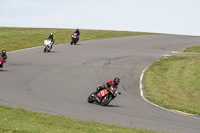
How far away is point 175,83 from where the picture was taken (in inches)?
930

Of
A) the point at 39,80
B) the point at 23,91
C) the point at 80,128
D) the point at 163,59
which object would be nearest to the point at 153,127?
the point at 80,128

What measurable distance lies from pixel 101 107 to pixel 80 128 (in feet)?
17.9

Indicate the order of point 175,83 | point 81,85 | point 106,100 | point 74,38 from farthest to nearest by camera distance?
point 74,38
point 175,83
point 81,85
point 106,100

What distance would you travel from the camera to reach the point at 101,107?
15102mm

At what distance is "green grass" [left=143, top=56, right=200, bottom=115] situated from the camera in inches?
728

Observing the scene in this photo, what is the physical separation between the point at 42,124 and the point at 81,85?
444 inches

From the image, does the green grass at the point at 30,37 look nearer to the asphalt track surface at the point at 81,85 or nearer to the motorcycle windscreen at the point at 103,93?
the asphalt track surface at the point at 81,85

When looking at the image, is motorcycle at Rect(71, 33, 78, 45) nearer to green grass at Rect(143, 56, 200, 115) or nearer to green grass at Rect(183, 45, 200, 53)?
green grass at Rect(143, 56, 200, 115)

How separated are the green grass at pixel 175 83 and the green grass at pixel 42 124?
24.1ft

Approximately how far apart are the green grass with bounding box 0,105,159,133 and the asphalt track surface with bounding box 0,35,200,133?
1.26 metres

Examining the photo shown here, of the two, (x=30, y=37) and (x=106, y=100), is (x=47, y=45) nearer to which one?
(x=30, y=37)

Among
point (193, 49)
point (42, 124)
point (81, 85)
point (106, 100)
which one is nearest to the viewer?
point (42, 124)

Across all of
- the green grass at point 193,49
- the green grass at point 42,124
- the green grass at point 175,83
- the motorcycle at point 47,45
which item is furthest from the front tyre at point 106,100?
the green grass at point 193,49

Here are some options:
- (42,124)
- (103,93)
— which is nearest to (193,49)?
(103,93)
